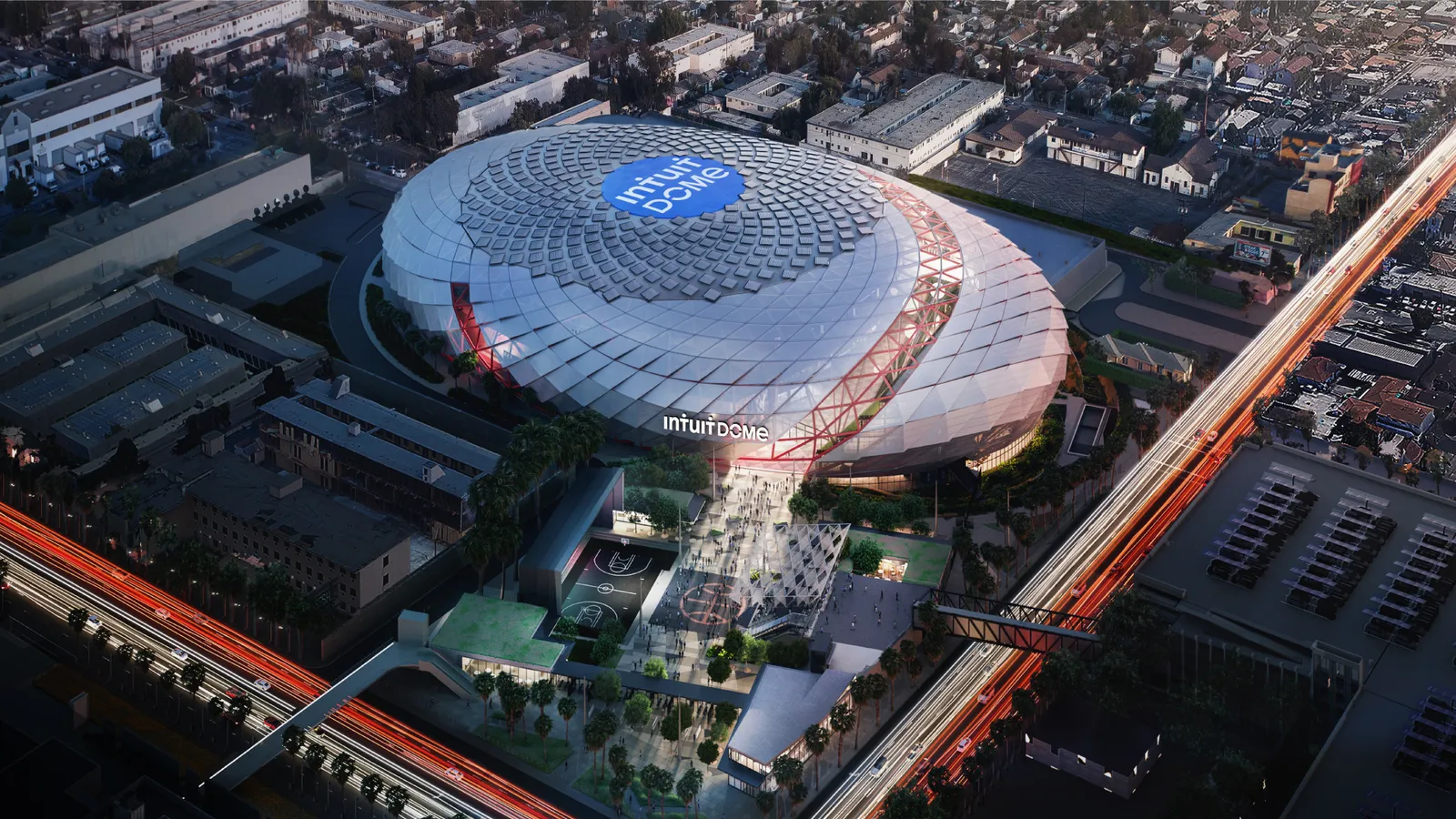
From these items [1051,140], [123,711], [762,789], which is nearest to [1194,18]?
[1051,140]

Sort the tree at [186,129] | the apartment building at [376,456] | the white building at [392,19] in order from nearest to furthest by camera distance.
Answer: the apartment building at [376,456] → the tree at [186,129] → the white building at [392,19]

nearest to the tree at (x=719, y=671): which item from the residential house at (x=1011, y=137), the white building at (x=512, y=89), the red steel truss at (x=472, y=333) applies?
the red steel truss at (x=472, y=333)

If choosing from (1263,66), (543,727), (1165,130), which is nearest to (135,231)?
(543,727)

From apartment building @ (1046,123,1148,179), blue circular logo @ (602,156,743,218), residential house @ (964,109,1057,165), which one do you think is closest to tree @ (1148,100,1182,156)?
apartment building @ (1046,123,1148,179)

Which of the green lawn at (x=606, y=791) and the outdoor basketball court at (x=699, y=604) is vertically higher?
the green lawn at (x=606, y=791)

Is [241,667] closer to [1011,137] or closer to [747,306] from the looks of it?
[747,306]

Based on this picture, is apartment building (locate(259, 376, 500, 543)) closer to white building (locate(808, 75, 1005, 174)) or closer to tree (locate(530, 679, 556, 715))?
tree (locate(530, 679, 556, 715))

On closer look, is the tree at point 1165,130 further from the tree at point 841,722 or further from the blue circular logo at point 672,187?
the tree at point 841,722
